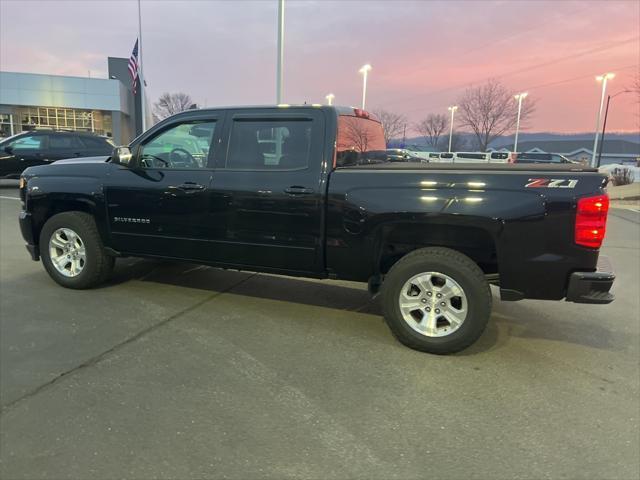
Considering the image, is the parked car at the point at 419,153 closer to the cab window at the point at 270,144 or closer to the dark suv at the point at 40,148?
the dark suv at the point at 40,148

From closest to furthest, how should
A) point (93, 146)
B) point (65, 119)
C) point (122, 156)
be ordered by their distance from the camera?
point (122, 156)
point (93, 146)
point (65, 119)

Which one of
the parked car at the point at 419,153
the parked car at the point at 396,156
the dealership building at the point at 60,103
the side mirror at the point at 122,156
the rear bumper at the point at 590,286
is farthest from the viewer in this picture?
the dealership building at the point at 60,103

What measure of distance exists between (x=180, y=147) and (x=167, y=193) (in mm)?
490

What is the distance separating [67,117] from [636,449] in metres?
53.6

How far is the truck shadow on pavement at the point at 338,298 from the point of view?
4395mm

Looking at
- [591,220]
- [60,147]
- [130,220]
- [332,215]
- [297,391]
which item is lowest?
[297,391]

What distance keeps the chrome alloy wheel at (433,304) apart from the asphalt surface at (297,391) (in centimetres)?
24

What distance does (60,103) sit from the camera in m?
46.2

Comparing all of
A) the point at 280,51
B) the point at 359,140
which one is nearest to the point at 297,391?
the point at 359,140

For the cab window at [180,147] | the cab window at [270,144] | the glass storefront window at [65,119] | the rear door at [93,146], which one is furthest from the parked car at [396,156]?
the glass storefront window at [65,119]

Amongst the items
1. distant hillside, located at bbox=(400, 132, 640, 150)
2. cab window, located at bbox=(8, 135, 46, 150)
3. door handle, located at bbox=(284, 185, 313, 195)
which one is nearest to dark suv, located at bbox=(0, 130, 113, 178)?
cab window, located at bbox=(8, 135, 46, 150)

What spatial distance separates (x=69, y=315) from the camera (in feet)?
15.1

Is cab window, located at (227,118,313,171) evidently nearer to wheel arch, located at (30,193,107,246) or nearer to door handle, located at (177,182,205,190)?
door handle, located at (177,182,205,190)

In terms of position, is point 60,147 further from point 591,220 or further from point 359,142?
point 591,220
